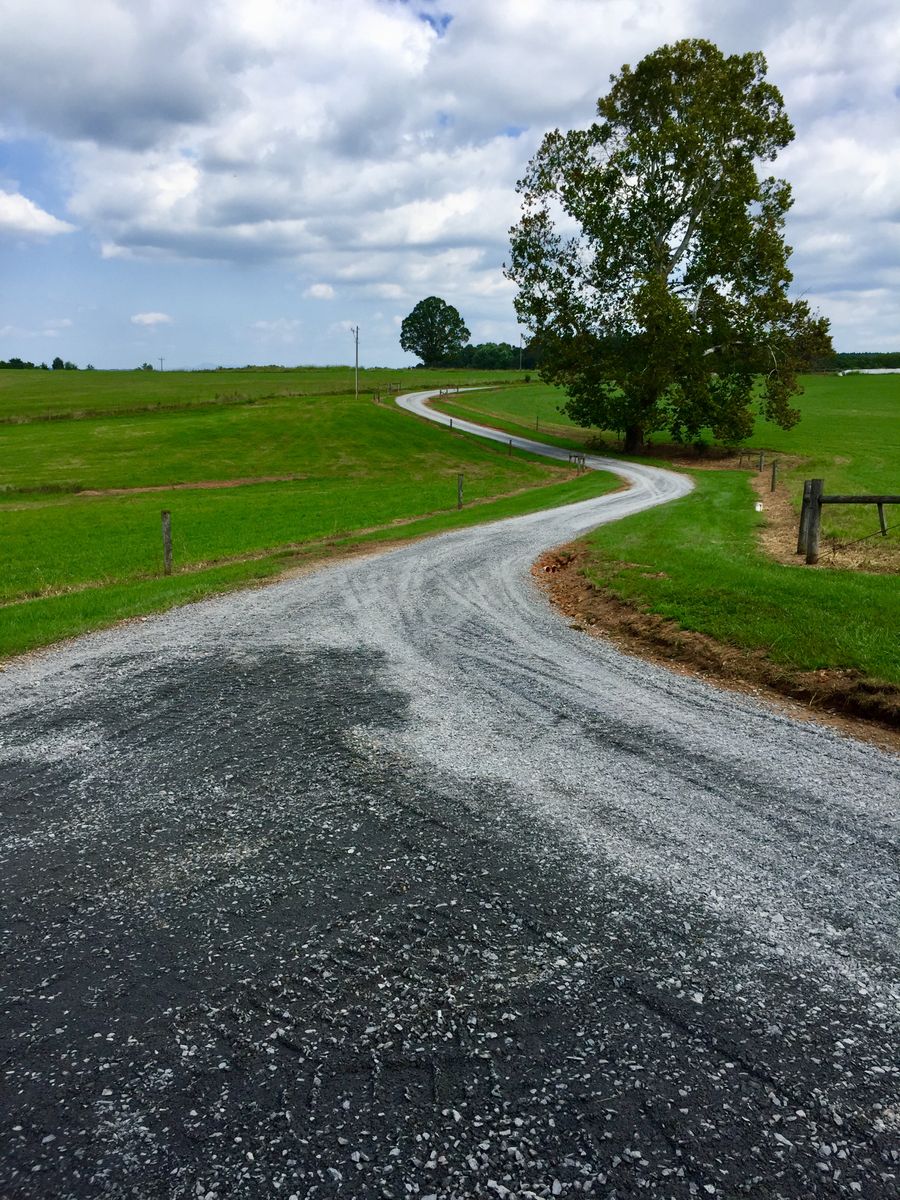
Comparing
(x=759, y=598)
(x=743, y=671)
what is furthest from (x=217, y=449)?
(x=743, y=671)

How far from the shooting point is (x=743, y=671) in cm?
833

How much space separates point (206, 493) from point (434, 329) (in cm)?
12649

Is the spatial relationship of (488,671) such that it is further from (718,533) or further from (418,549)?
(718,533)

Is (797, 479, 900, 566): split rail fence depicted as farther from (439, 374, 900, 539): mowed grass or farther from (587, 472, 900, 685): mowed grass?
(439, 374, 900, 539): mowed grass

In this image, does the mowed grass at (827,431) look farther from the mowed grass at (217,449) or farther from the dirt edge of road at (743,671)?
the mowed grass at (217,449)

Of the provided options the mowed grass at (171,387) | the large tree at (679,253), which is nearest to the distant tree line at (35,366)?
the mowed grass at (171,387)

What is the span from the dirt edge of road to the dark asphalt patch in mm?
3814

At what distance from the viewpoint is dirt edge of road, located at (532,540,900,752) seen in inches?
275

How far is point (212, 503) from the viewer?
31.1 metres

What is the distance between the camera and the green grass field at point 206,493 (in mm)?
15602

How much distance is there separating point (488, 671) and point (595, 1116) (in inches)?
226

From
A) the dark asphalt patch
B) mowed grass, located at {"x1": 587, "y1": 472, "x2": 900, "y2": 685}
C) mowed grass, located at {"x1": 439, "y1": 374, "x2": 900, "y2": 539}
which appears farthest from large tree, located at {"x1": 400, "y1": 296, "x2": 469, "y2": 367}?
the dark asphalt patch

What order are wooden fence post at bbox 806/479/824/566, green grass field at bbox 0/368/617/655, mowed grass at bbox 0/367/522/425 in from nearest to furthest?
1. wooden fence post at bbox 806/479/824/566
2. green grass field at bbox 0/368/617/655
3. mowed grass at bbox 0/367/522/425

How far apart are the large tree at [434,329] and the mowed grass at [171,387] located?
17.7 m
